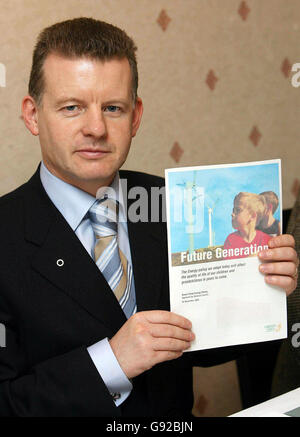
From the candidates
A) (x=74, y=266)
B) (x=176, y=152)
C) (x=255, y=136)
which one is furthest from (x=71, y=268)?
(x=255, y=136)

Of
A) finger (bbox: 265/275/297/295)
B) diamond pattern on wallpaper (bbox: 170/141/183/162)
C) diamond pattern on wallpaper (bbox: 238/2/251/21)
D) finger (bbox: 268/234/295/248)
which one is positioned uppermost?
diamond pattern on wallpaper (bbox: 238/2/251/21)

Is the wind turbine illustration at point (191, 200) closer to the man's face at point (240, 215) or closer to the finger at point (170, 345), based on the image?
the man's face at point (240, 215)

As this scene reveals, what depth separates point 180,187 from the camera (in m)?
1.10

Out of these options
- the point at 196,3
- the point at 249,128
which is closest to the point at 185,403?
the point at 249,128

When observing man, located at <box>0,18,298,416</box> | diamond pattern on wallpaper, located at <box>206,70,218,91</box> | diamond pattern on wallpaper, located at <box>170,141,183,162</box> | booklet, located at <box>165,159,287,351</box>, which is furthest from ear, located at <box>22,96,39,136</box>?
diamond pattern on wallpaper, located at <box>206,70,218,91</box>

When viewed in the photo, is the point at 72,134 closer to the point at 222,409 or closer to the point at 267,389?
the point at 267,389

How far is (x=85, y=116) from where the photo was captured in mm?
1251

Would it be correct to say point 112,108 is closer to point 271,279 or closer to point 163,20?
point 271,279

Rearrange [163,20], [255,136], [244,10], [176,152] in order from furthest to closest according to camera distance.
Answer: [255,136] → [244,10] → [176,152] → [163,20]

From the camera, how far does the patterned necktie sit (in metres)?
1.31

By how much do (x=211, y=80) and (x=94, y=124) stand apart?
1126 mm

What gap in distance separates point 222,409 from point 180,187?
1746 mm

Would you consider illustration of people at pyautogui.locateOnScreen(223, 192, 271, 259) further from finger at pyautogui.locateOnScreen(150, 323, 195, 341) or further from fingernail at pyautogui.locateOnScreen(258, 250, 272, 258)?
finger at pyautogui.locateOnScreen(150, 323, 195, 341)
